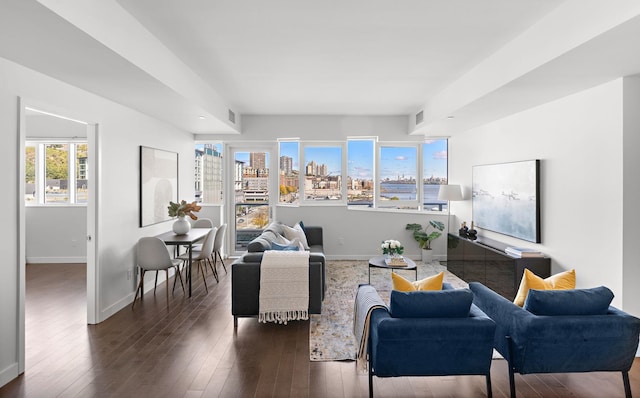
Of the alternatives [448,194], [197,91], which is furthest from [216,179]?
[448,194]

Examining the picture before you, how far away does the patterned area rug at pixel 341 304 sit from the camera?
3.32 meters

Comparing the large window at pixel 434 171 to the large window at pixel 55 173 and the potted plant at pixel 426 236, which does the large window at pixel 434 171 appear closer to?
the potted plant at pixel 426 236

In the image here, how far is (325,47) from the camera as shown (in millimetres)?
3438

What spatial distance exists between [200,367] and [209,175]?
480 cm

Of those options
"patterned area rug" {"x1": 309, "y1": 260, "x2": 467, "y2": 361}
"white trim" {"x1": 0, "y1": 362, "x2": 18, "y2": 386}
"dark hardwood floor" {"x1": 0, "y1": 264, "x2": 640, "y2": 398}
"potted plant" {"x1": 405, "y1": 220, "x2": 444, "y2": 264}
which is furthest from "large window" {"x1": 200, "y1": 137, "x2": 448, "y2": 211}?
"white trim" {"x1": 0, "y1": 362, "x2": 18, "y2": 386}

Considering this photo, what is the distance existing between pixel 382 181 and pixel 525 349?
512cm

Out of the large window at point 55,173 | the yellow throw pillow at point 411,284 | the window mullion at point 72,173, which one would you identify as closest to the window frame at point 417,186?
the yellow throw pillow at point 411,284

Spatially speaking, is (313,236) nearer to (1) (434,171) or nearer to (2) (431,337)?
(1) (434,171)

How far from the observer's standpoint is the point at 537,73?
122 inches

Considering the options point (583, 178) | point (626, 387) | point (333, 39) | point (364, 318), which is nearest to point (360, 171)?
point (583, 178)

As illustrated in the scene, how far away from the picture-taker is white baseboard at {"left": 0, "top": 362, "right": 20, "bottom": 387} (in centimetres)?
276

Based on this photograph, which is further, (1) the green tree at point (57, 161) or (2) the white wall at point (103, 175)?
(1) the green tree at point (57, 161)

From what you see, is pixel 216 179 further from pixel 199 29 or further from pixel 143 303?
pixel 199 29

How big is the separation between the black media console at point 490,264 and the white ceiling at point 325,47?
1.73 meters
